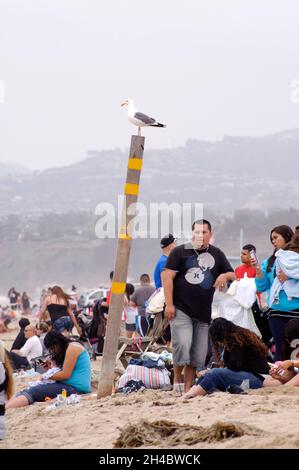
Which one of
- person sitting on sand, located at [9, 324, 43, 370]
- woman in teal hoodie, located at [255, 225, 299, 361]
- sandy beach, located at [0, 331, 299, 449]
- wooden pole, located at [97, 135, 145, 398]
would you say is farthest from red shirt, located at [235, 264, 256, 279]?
person sitting on sand, located at [9, 324, 43, 370]

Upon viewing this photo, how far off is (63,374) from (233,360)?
244cm

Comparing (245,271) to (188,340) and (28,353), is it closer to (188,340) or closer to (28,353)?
(188,340)

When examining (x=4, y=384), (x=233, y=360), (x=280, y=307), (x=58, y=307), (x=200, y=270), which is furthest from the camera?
(x=58, y=307)

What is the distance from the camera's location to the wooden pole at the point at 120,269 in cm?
1216

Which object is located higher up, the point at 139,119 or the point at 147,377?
the point at 139,119

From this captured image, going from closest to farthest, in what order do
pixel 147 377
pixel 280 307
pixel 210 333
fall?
1. pixel 210 333
2. pixel 280 307
3. pixel 147 377

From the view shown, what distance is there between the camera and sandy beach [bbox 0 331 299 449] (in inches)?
331

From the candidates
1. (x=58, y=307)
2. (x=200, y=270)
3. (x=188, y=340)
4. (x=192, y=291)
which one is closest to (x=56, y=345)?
(x=188, y=340)

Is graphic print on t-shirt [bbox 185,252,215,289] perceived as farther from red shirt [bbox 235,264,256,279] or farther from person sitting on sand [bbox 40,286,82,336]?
person sitting on sand [bbox 40,286,82,336]

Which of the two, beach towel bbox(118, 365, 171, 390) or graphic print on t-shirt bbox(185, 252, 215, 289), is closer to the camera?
graphic print on t-shirt bbox(185, 252, 215, 289)

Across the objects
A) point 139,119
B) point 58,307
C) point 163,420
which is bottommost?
point 163,420

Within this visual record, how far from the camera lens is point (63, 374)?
12492 millimetres

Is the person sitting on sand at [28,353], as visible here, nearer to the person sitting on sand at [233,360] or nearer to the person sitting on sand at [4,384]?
the person sitting on sand at [233,360]
